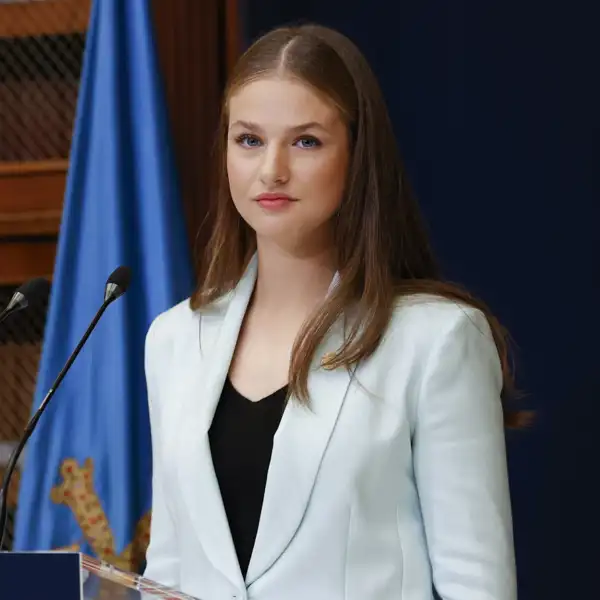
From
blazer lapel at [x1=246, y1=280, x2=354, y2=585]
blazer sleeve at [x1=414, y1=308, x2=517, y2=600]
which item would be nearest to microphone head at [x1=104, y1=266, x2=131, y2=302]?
blazer lapel at [x1=246, y1=280, x2=354, y2=585]

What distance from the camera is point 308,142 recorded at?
4.79 feet

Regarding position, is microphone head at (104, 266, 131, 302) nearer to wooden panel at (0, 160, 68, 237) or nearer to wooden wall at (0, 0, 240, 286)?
wooden wall at (0, 0, 240, 286)

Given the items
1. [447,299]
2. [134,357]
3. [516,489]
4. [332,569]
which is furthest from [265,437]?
[516,489]

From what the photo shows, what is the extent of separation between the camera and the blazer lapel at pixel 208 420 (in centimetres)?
145

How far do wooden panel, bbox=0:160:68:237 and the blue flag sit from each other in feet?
0.81

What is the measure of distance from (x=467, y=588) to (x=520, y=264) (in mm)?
1070

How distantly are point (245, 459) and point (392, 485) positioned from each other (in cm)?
21

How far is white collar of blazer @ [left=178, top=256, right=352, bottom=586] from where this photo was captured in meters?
1.40

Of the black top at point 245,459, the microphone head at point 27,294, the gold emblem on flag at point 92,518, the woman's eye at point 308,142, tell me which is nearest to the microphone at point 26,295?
the microphone head at point 27,294

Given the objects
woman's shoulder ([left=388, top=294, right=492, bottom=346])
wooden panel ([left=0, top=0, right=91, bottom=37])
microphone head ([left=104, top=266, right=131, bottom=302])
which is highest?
wooden panel ([left=0, top=0, right=91, bottom=37])

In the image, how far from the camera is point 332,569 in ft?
4.58

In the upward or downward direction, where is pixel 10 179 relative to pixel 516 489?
upward

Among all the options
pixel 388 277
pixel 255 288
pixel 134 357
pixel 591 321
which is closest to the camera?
pixel 388 277

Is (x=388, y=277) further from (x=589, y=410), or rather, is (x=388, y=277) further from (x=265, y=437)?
(x=589, y=410)
